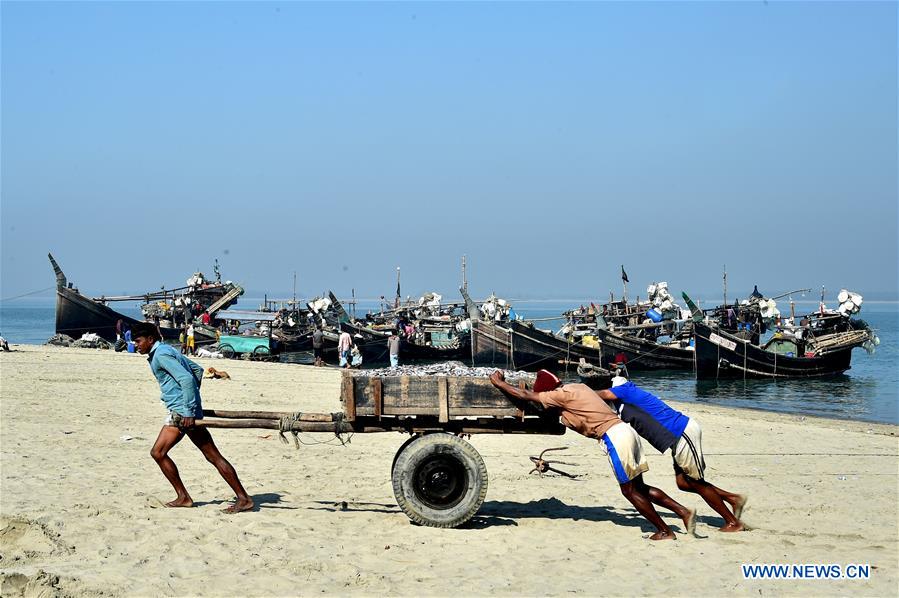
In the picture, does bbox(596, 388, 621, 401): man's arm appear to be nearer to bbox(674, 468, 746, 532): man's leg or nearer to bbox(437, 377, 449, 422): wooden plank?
bbox(674, 468, 746, 532): man's leg

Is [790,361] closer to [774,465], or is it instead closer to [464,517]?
[774,465]

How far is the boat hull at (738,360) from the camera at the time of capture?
30938 millimetres

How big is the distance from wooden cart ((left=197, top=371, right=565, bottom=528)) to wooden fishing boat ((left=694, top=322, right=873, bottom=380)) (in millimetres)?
25224

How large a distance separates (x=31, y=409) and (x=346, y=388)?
→ 838 cm

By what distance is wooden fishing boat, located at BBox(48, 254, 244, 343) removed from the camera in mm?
44312

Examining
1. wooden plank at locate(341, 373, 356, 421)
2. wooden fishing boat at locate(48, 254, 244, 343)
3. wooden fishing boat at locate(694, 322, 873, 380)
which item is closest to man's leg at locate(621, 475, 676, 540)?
wooden plank at locate(341, 373, 356, 421)

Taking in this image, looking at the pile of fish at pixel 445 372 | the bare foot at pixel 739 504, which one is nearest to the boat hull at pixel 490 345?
the pile of fish at pixel 445 372

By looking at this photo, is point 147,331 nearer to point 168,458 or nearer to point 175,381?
point 175,381

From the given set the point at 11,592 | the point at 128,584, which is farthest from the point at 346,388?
the point at 11,592

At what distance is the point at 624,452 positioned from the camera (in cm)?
671

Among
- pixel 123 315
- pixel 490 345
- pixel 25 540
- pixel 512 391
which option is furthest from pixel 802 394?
pixel 123 315

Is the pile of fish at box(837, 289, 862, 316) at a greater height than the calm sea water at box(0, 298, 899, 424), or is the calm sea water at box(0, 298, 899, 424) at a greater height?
the pile of fish at box(837, 289, 862, 316)

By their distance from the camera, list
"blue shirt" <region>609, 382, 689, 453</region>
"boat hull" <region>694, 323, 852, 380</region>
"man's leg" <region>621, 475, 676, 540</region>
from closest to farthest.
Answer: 1. "man's leg" <region>621, 475, 676, 540</region>
2. "blue shirt" <region>609, 382, 689, 453</region>
3. "boat hull" <region>694, 323, 852, 380</region>

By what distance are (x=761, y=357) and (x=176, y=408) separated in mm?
28397
